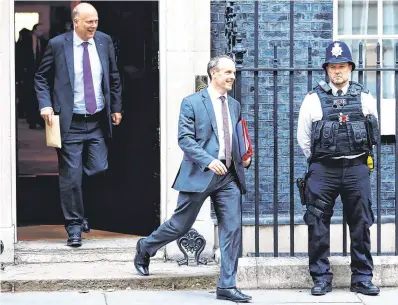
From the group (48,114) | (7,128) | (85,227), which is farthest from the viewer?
(85,227)

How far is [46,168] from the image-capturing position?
14844 millimetres

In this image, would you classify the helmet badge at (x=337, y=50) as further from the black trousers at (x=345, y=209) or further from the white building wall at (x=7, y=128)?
the white building wall at (x=7, y=128)

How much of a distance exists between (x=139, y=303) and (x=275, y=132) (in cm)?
172

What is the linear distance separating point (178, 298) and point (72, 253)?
1290 millimetres

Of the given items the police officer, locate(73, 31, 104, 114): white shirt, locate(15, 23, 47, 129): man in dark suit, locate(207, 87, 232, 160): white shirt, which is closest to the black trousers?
the police officer

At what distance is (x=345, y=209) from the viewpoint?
29.1 feet

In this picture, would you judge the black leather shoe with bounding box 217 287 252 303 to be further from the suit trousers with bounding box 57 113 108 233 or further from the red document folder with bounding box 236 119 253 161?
the suit trousers with bounding box 57 113 108 233

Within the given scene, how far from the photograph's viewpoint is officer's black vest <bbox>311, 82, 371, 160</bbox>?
28.2ft

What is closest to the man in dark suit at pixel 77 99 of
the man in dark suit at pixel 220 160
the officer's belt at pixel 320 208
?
the man in dark suit at pixel 220 160

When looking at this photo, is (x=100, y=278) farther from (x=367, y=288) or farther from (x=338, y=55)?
(x=338, y=55)

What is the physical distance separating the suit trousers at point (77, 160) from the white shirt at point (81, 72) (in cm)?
10

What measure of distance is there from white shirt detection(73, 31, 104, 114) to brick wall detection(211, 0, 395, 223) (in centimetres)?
124

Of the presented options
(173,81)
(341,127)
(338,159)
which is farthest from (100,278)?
(341,127)

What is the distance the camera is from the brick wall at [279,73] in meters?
10.1
